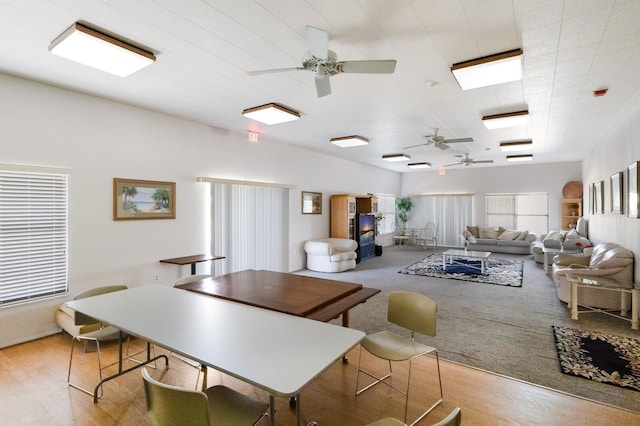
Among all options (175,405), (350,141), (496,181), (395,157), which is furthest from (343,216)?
(175,405)

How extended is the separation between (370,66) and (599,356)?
137 inches

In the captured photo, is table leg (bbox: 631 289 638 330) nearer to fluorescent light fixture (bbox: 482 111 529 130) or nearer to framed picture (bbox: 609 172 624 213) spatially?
framed picture (bbox: 609 172 624 213)

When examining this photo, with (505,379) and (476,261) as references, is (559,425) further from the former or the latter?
(476,261)

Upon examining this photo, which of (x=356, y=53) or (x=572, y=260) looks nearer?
(x=356, y=53)

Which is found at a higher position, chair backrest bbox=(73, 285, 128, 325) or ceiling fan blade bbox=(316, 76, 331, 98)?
ceiling fan blade bbox=(316, 76, 331, 98)

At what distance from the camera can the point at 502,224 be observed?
34.2 feet

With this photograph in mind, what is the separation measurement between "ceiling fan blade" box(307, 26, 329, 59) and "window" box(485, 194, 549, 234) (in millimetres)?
10039

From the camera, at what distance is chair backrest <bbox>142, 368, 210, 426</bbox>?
127 cm

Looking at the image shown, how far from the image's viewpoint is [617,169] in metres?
4.94

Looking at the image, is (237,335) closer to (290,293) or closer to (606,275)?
(290,293)

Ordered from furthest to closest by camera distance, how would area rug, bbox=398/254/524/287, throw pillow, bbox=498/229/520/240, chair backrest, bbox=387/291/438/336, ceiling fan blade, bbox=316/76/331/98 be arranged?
throw pillow, bbox=498/229/520/240 → area rug, bbox=398/254/524/287 → ceiling fan blade, bbox=316/76/331/98 → chair backrest, bbox=387/291/438/336

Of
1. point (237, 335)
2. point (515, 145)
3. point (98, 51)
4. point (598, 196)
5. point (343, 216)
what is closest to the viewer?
point (237, 335)

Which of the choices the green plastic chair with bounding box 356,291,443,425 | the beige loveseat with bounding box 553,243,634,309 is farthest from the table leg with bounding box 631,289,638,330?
the green plastic chair with bounding box 356,291,443,425

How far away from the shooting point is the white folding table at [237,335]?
135 centimetres
